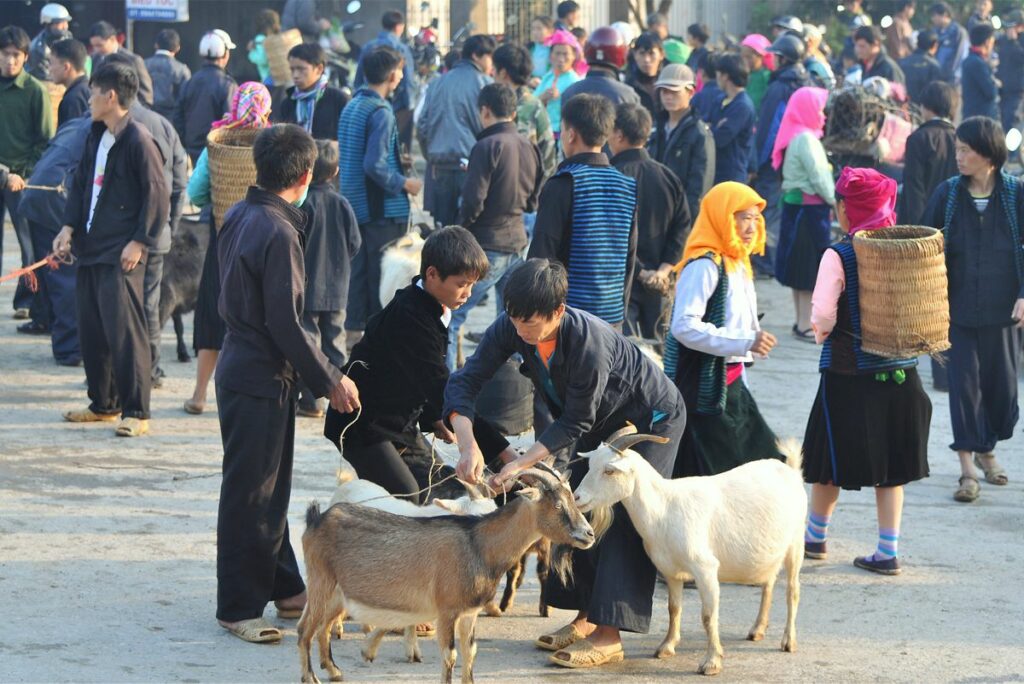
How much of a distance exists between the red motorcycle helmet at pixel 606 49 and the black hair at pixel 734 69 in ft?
4.05

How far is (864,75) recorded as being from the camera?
15.7 metres

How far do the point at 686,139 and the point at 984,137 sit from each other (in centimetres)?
322

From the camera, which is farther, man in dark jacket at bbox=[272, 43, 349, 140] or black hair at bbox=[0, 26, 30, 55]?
man in dark jacket at bbox=[272, 43, 349, 140]

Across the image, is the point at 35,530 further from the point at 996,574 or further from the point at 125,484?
the point at 996,574

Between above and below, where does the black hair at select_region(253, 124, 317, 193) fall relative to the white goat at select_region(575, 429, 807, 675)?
above

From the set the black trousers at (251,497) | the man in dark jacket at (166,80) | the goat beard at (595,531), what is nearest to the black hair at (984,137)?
the goat beard at (595,531)

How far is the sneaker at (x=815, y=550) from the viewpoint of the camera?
263 inches

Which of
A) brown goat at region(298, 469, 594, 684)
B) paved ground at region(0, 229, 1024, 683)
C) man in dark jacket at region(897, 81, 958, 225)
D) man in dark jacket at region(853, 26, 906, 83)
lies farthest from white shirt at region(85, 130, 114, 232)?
man in dark jacket at region(853, 26, 906, 83)

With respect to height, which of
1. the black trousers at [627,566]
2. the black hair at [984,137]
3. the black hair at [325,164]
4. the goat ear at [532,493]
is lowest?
the black trousers at [627,566]

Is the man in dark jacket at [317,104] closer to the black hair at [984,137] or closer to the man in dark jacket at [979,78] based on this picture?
the black hair at [984,137]

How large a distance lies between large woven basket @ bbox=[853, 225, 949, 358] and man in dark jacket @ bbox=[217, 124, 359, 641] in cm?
239

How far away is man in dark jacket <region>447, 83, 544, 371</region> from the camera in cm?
874

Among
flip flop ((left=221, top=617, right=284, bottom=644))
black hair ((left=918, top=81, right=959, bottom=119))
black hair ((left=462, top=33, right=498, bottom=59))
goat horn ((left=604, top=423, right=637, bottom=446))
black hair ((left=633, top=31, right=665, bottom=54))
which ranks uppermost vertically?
black hair ((left=633, top=31, right=665, bottom=54))

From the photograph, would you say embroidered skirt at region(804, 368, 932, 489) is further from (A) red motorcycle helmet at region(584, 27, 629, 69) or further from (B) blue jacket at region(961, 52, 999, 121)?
(B) blue jacket at region(961, 52, 999, 121)
